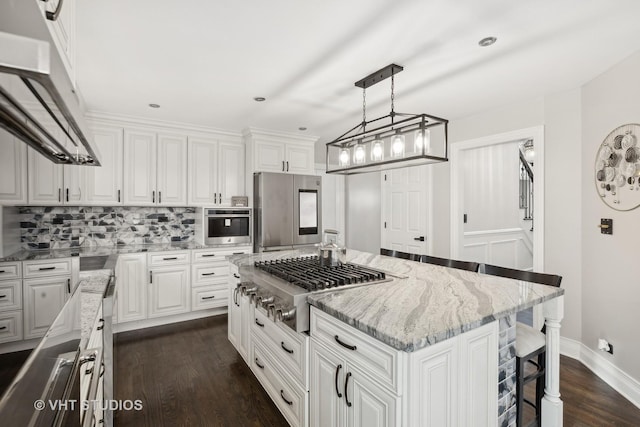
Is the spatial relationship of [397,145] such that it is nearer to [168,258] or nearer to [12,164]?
[12,164]

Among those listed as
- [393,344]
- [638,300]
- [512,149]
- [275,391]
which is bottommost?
[275,391]

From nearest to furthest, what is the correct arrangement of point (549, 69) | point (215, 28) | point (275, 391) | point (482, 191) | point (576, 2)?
1. point (576, 2)
2. point (215, 28)
3. point (275, 391)
4. point (549, 69)
5. point (482, 191)

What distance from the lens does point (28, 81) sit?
48 centimetres

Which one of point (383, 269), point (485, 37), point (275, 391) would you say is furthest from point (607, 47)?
point (275, 391)

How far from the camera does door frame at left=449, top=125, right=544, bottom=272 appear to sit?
10.5 ft

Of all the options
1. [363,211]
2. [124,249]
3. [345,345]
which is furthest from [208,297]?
[363,211]

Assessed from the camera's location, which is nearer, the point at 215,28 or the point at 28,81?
the point at 28,81

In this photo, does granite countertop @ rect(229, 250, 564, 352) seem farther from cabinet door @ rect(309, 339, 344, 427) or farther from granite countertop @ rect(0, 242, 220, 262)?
granite countertop @ rect(0, 242, 220, 262)

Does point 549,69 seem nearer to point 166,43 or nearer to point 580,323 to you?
point 580,323

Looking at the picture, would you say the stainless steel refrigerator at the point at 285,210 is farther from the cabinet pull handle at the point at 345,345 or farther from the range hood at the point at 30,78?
the range hood at the point at 30,78

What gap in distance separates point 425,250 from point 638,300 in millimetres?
2156

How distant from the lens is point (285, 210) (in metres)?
4.52

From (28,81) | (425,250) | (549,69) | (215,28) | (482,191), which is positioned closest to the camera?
(28,81)

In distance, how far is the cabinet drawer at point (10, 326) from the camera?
18.9 inches
